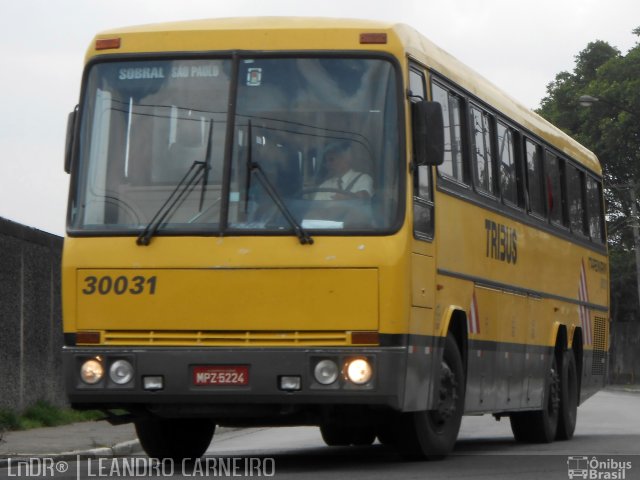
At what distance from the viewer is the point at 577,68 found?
6462 centimetres

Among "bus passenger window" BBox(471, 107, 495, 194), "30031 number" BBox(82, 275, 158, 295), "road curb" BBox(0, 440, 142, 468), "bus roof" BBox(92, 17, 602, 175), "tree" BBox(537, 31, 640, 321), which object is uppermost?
"tree" BBox(537, 31, 640, 321)

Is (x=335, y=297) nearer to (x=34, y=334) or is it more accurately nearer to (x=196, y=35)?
(x=196, y=35)

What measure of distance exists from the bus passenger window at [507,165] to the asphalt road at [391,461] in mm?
2449

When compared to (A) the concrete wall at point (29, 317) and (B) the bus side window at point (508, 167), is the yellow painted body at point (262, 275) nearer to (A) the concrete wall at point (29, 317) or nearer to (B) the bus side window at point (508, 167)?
(B) the bus side window at point (508, 167)

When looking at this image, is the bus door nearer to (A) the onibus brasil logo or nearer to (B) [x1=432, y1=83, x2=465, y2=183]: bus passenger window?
(B) [x1=432, y1=83, x2=465, y2=183]: bus passenger window

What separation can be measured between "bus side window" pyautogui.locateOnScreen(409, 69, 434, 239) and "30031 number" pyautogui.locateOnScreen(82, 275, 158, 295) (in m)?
1.97

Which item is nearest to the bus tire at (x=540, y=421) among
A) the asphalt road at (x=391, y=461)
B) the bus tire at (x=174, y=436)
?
the asphalt road at (x=391, y=461)

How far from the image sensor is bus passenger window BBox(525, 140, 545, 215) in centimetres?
1722

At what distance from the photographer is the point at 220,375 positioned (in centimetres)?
1205

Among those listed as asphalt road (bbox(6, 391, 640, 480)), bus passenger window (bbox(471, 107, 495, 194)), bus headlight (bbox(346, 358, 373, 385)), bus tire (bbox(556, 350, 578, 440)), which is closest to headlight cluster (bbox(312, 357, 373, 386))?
bus headlight (bbox(346, 358, 373, 385))

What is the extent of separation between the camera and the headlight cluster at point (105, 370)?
1223 centimetres

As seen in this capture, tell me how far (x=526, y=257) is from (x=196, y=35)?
5.26m

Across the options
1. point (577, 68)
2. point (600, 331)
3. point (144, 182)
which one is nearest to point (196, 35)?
point (144, 182)

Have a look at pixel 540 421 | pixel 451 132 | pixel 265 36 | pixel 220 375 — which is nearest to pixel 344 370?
pixel 220 375
